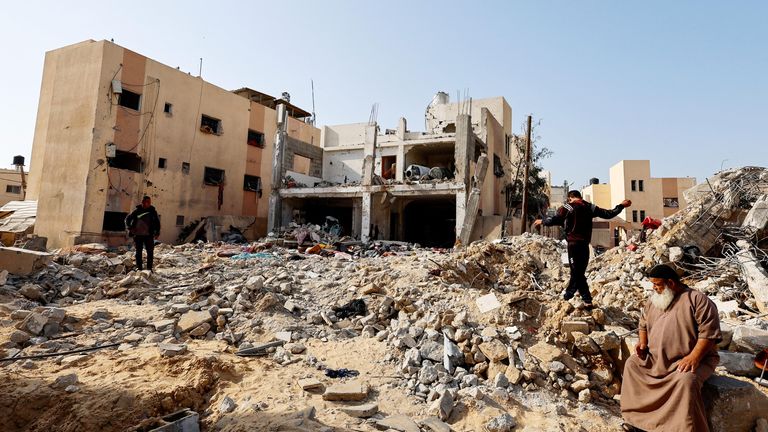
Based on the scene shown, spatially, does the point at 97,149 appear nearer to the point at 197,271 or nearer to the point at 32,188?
the point at 32,188

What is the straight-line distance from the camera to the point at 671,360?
9.47ft

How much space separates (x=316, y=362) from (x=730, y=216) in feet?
31.7

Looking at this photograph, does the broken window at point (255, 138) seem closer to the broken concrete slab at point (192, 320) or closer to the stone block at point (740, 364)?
the broken concrete slab at point (192, 320)

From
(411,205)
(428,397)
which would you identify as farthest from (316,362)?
(411,205)

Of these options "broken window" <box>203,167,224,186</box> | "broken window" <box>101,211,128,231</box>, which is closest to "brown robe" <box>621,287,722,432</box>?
"broken window" <box>101,211,128,231</box>

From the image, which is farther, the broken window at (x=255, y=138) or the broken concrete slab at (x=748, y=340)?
the broken window at (x=255, y=138)

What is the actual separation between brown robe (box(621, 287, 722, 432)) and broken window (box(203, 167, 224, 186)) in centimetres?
1963

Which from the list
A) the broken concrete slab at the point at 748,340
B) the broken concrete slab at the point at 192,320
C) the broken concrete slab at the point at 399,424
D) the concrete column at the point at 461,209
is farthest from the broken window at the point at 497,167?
the broken concrete slab at the point at 399,424

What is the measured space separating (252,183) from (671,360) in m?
21.4

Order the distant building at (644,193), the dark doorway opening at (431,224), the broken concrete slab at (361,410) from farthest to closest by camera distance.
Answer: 1. the distant building at (644,193)
2. the dark doorway opening at (431,224)
3. the broken concrete slab at (361,410)

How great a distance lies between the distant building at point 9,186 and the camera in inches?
1073

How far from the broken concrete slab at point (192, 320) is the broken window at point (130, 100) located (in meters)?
14.9

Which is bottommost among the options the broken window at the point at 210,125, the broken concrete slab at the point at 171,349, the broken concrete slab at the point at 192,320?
the broken concrete slab at the point at 171,349

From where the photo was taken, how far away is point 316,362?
425cm
